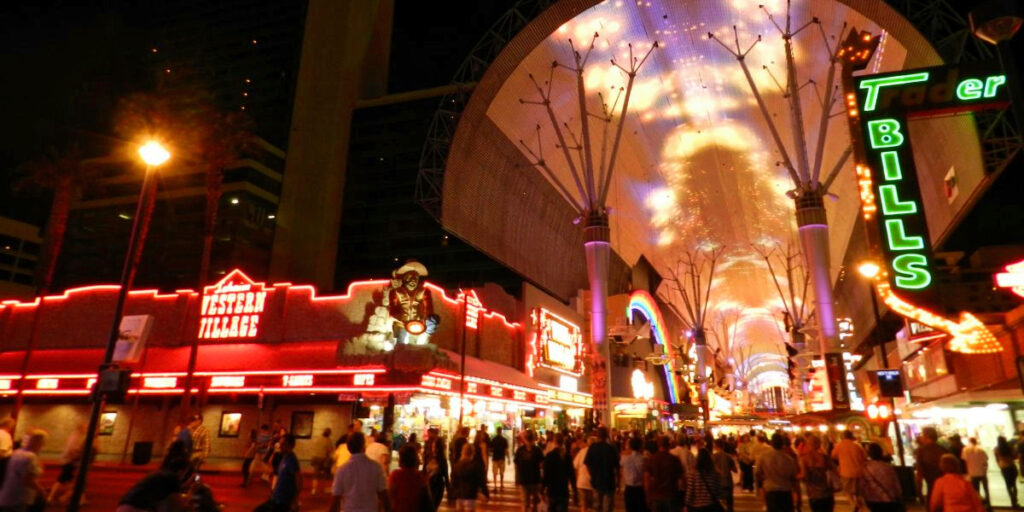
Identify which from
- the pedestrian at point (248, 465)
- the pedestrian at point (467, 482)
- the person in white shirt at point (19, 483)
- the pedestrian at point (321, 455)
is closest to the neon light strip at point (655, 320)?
the pedestrian at point (248, 465)

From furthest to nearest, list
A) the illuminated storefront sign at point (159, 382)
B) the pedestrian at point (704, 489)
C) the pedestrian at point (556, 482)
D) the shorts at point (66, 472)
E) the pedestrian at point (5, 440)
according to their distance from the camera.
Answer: the illuminated storefront sign at point (159, 382) < the shorts at point (66, 472) < the pedestrian at point (556, 482) < the pedestrian at point (5, 440) < the pedestrian at point (704, 489)

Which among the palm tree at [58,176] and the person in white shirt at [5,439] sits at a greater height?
the palm tree at [58,176]

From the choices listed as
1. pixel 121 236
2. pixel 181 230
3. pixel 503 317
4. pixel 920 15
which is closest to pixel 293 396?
pixel 503 317

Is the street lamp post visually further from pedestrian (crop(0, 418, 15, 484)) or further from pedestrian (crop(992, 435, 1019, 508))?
pedestrian (crop(0, 418, 15, 484))

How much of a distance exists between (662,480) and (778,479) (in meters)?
1.81

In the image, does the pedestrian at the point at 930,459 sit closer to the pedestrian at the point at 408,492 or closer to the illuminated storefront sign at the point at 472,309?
the pedestrian at the point at 408,492

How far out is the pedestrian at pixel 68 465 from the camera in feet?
41.7

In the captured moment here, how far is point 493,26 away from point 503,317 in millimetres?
15618

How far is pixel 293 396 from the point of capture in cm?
2409

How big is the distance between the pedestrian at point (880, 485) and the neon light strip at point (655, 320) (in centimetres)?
3799

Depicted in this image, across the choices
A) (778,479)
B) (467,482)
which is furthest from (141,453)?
(778,479)

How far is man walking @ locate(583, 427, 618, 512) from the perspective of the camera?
440 inches

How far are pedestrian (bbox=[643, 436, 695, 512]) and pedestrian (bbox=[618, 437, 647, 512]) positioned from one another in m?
0.75

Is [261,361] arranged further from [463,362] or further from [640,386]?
[640,386]
